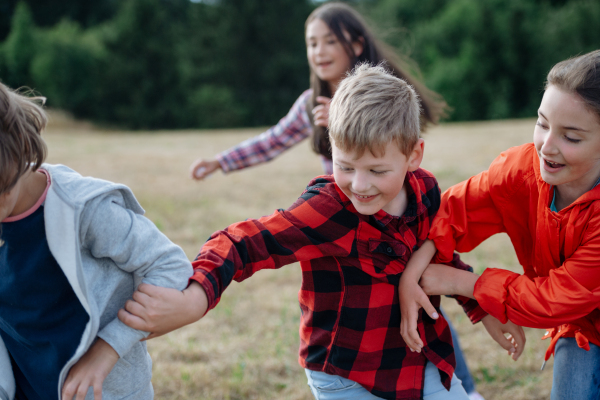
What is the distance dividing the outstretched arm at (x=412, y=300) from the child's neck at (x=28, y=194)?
3.72 feet

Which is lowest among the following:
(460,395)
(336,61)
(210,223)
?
(210,223)

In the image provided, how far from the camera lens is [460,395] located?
70.5 inches

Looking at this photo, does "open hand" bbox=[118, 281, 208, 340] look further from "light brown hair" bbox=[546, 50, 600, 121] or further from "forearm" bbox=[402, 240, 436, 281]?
"light brown hair" bbox=[546, 50, 600, 121]

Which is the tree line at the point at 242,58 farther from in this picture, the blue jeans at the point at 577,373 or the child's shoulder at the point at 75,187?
the child's shoulder at the point at 75,187

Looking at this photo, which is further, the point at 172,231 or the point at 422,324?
Result: the point at 172,231

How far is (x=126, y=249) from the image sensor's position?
1385mm

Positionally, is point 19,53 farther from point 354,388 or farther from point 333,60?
point 354,388

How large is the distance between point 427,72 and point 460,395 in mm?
26162

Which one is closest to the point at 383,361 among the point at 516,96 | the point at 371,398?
the point at 371,398

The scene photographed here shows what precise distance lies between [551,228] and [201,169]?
190 centimetres

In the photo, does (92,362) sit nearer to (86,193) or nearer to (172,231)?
(86,193)

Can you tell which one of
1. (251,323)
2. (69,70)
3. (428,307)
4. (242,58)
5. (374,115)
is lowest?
(242,58)

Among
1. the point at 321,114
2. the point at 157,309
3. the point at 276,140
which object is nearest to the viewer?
the point at 157,309

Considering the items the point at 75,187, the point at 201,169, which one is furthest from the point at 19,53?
the point at 75,187
